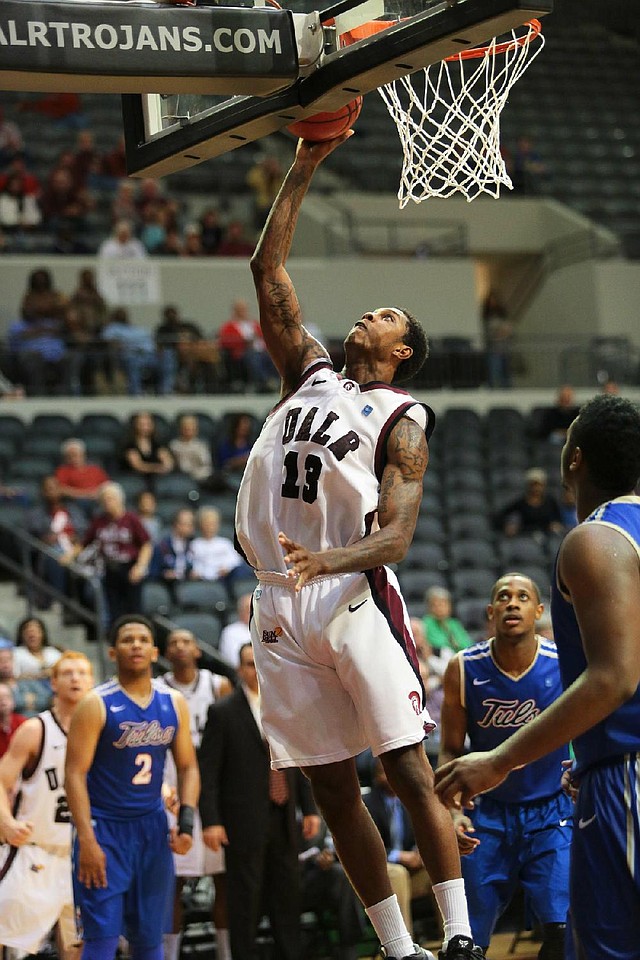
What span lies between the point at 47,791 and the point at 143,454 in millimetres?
6681

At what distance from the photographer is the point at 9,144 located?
1828 cm

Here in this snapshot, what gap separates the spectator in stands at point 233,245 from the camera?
1889 centimetres

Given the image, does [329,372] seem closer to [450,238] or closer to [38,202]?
[38,202]

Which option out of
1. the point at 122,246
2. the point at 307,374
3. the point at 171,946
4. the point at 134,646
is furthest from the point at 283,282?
the point at 122,246

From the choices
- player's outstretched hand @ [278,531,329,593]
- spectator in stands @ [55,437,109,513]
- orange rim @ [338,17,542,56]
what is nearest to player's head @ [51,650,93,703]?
player's outstretched hand @ [278,531,329,593]

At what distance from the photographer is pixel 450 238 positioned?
68.8 feet

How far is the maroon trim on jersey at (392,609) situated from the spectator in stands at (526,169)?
16832mm

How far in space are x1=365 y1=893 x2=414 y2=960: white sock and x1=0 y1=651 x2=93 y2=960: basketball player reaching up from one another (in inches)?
125

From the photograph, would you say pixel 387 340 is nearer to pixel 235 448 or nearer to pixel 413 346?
pixel 413 346

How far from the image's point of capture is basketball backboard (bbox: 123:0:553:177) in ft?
13.7

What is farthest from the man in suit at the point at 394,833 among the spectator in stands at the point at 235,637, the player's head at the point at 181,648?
the spectator in stands at the point at 235,637

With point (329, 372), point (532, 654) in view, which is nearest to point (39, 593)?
point (532, 654)

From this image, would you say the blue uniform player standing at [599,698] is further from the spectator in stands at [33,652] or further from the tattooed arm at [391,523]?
the spectator in stands at [33,652]

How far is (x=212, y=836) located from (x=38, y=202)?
11488 millimetres
